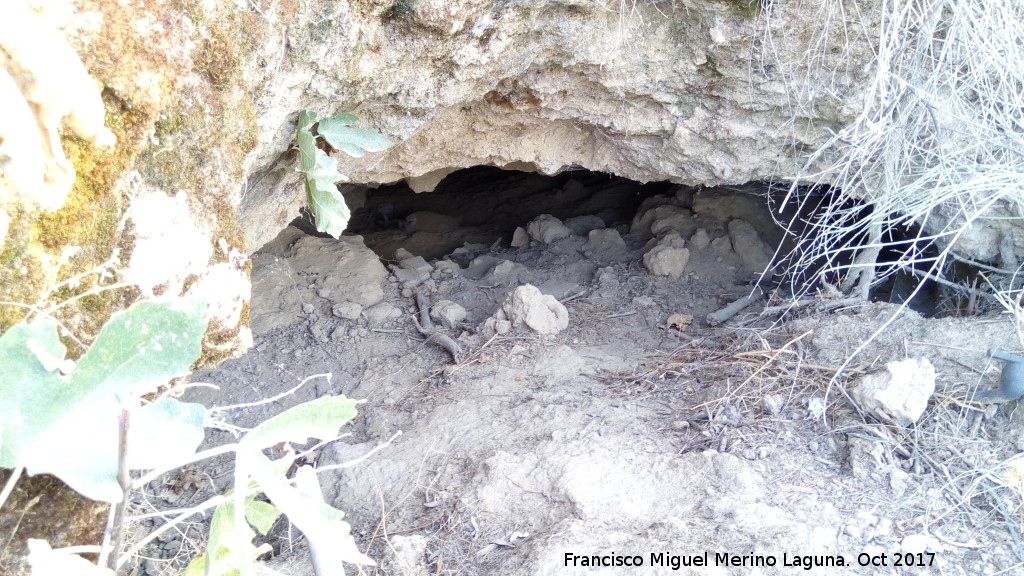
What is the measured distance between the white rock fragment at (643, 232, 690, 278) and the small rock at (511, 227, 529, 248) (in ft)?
2.71

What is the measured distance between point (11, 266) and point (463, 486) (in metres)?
1.35

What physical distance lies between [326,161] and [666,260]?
1970 millimetres

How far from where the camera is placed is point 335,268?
3.57 meters

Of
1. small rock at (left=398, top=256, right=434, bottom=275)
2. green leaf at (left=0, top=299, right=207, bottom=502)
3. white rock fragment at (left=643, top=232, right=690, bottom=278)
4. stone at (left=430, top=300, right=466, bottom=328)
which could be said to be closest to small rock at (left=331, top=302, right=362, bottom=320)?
stone at (left=430, top=300, right=466, bottom=328)

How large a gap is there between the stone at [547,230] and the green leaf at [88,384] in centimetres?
312

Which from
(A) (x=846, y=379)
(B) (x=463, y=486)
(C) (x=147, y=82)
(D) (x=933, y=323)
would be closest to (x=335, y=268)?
(B) (x=463, y=486)

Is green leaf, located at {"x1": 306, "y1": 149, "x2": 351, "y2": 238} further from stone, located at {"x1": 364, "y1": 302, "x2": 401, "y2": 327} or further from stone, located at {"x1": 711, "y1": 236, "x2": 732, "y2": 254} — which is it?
stone, located at {"x1": 711, "y1": 236, "x2": 732, "y2": 254}

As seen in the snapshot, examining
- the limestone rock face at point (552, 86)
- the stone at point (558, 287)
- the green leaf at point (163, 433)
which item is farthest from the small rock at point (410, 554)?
the stone at point (558, 287)

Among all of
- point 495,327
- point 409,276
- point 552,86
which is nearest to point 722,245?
point 495,327

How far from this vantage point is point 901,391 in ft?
6.98

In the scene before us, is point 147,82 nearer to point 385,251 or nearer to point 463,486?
point 463,486

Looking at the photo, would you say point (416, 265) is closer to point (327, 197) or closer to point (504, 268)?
point (504, 268)

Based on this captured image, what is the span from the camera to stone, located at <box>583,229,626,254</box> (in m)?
4.02

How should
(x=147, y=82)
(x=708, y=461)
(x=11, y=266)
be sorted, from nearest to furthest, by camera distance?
(x=11, y=266), (x=147, y=82), (x=708, y=461)
